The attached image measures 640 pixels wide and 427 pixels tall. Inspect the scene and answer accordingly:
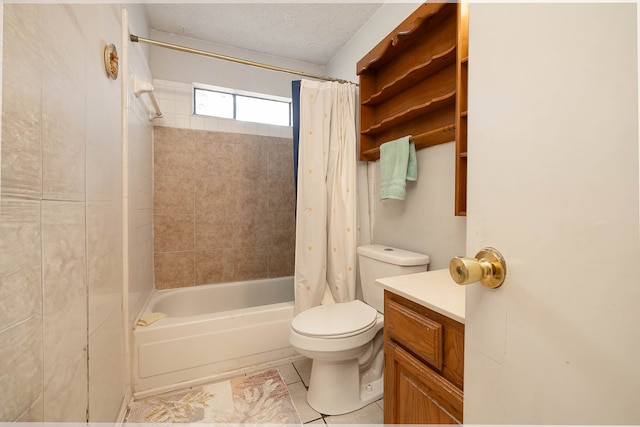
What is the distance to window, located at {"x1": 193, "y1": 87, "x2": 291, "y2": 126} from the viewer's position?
2281mm

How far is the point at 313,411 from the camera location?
1.31 m

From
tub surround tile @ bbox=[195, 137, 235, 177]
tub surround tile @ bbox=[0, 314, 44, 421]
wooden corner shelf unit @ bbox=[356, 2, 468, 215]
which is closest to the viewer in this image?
Answer: tub surround tile @ bbox=[0, 314, 44, 421]

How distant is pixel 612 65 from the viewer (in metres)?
0.28

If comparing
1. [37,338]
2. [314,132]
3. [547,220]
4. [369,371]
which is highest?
[314,132]

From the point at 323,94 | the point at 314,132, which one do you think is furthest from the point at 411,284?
the point at 323,94

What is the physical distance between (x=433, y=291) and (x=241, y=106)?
229 cm

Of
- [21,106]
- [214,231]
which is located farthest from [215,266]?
[21,106]

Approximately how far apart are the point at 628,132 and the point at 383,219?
4.99 ft

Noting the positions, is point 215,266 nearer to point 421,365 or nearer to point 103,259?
point 103,259

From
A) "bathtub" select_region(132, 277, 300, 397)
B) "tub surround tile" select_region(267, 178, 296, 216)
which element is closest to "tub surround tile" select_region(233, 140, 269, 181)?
"tub surround tile" select_region(267, 178, 296, 216)

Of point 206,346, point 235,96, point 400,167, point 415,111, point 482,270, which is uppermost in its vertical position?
point 235,96

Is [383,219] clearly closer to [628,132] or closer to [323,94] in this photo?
[323,94]

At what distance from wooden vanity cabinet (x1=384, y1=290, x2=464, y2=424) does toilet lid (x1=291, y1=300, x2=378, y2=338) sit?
0.98 feet

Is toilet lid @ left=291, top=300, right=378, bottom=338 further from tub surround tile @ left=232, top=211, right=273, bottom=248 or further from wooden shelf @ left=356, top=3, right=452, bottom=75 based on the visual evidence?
wooden shelf @ left=356, top=3, right=452, bottom=75
